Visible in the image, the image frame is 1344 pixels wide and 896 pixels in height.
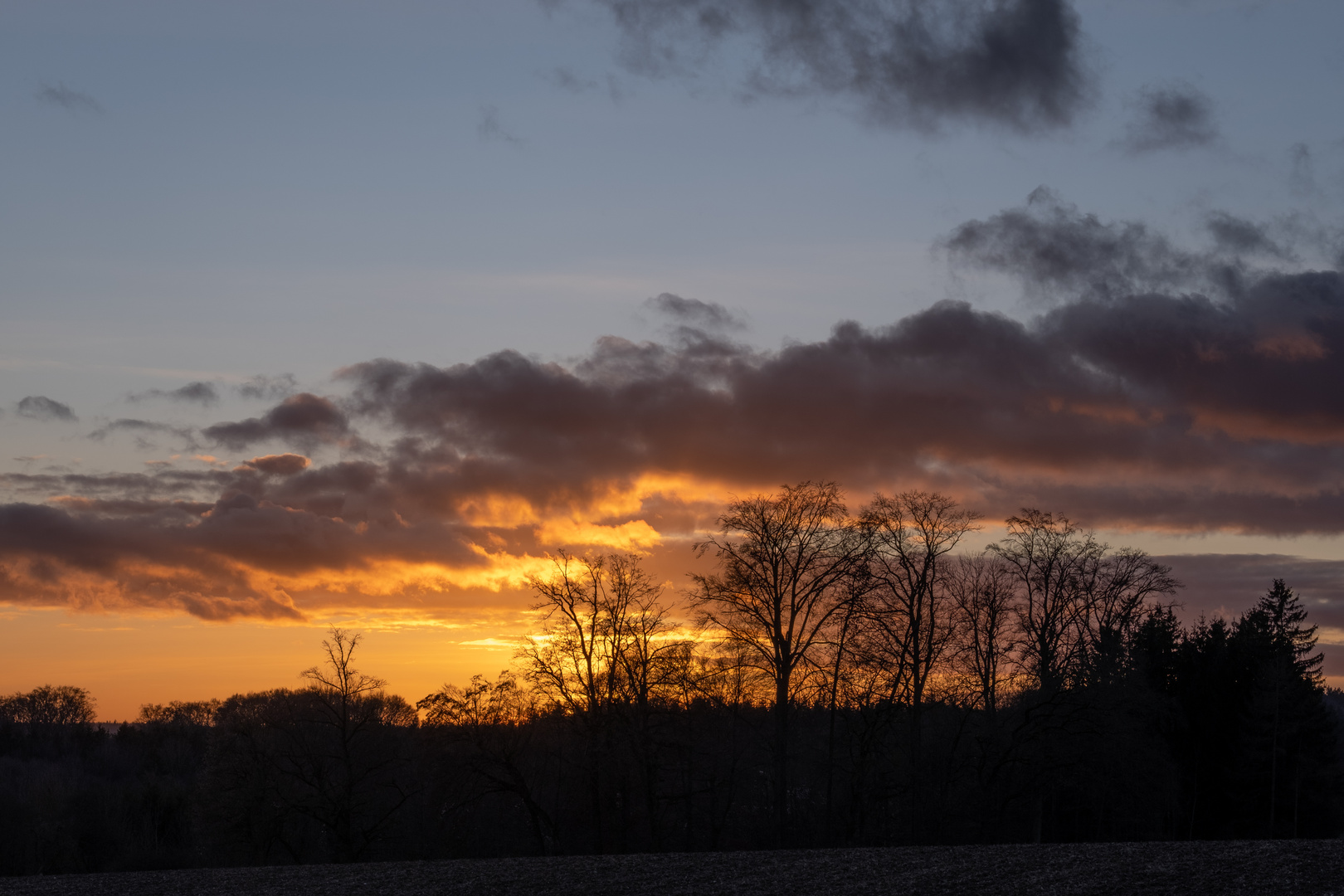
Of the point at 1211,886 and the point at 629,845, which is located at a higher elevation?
the point at 1211,886

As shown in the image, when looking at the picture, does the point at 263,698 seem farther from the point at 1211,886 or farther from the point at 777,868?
the point at 1211,886

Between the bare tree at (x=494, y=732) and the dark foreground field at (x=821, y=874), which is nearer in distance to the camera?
the dark foreground field at (x=821, y=874)

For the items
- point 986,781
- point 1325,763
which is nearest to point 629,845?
point 986,781

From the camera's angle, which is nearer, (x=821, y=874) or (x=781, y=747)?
(x=821, y=874)

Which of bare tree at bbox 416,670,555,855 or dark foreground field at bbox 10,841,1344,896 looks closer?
dark foreground field at bbox 10,841,1344,896

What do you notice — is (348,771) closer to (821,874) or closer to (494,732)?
(494,732)

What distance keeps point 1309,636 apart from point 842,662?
4529cm

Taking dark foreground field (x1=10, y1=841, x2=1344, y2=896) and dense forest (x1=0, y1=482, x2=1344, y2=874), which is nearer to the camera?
dark foreground field (x1=10, y1=841, x2=1344, y2=896)

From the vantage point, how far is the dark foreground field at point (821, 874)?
19719 millimetres

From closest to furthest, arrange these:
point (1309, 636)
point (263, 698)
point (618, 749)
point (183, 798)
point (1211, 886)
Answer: point (1211, 886) → point (618, 749) → point (1309, 636) → point (183, 798) → point (263, 698)

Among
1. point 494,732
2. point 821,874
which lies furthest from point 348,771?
point 821,874

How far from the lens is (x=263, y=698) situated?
303 feet

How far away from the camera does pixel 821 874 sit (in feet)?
78.4

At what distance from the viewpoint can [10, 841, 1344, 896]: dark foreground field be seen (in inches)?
776
